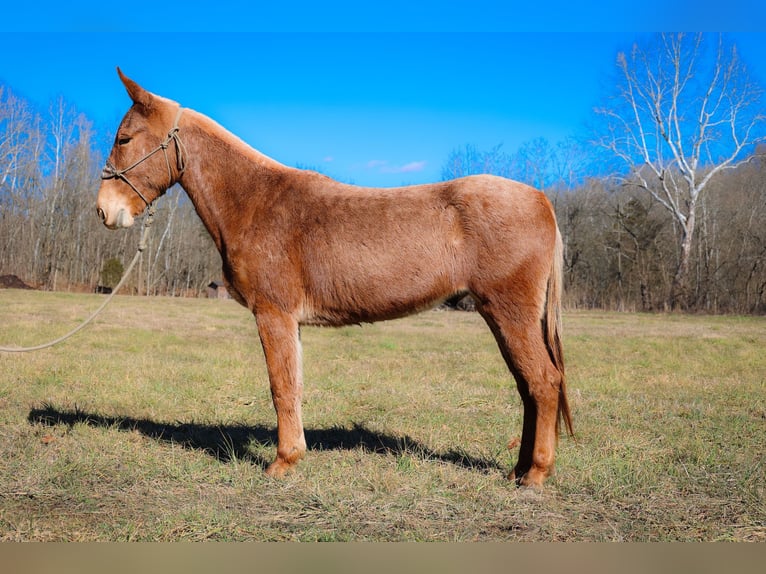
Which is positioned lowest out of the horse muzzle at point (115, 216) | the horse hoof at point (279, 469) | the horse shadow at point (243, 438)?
the horse shadow at point (243, 438)

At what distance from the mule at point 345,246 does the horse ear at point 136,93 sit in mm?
11

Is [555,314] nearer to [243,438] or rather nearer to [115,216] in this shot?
[243,438]

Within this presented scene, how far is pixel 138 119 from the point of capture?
4992 mm

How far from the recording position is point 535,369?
4336 mm

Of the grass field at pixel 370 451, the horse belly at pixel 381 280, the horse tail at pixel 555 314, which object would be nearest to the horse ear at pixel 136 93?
the horse belly at pixel 381 280

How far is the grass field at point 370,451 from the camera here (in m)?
3.68

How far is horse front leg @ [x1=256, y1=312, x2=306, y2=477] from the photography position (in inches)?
182

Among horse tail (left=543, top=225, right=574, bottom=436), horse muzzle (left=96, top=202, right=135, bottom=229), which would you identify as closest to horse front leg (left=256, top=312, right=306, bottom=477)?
horse muzzle (left=96, top=202, right=135, bottom=229)

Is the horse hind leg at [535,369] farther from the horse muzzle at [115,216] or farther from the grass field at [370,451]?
the horse muzzle at [115,216]

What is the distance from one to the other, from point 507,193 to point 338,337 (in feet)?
35.9

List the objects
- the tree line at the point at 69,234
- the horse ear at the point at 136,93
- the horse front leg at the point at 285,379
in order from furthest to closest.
A: the tree line at the point at 69,234, the horse ear at the point at 136,93, the horse front leg at the point at 285,379

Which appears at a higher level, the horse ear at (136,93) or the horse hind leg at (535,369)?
the horse ear at (136,93)

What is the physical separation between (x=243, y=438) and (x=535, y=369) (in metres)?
3.24

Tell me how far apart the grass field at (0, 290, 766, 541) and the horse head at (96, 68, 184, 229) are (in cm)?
226
